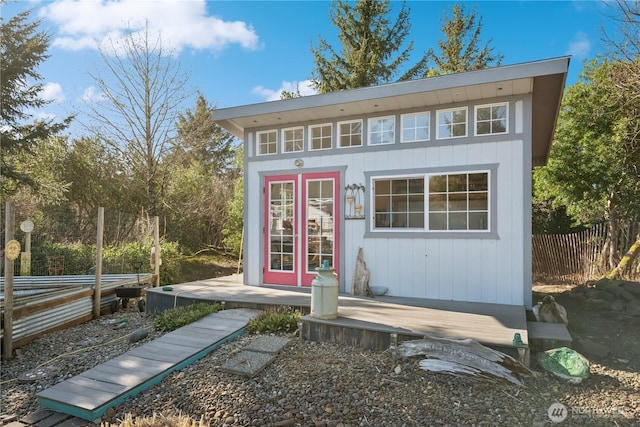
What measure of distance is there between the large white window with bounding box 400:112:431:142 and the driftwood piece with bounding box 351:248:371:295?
1.87 metres

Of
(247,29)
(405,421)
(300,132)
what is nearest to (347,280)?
(300,132)

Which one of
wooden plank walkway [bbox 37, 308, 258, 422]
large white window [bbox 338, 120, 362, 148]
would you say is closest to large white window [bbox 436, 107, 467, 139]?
large white window [bbox 338, 120, 362, 148]

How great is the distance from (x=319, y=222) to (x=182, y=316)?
99.0 inches

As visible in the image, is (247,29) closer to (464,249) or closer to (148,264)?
(148,264)

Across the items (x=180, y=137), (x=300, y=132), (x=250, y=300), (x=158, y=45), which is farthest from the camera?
(x=180, y=137)

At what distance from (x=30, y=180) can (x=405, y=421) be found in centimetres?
1061

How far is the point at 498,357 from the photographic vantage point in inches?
124

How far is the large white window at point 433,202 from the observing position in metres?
5.16

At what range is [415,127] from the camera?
5566 mm

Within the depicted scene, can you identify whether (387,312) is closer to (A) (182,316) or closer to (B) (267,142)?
(A) (182,316)

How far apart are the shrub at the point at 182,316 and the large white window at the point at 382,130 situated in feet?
11.2

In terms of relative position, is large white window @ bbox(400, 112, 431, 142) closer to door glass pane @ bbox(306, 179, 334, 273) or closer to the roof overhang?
the roof overhang

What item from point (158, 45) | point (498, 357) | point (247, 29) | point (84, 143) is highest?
point (158, 45)

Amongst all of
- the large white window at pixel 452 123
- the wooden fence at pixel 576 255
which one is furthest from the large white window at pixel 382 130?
the wooden fence at pixel 576 255
